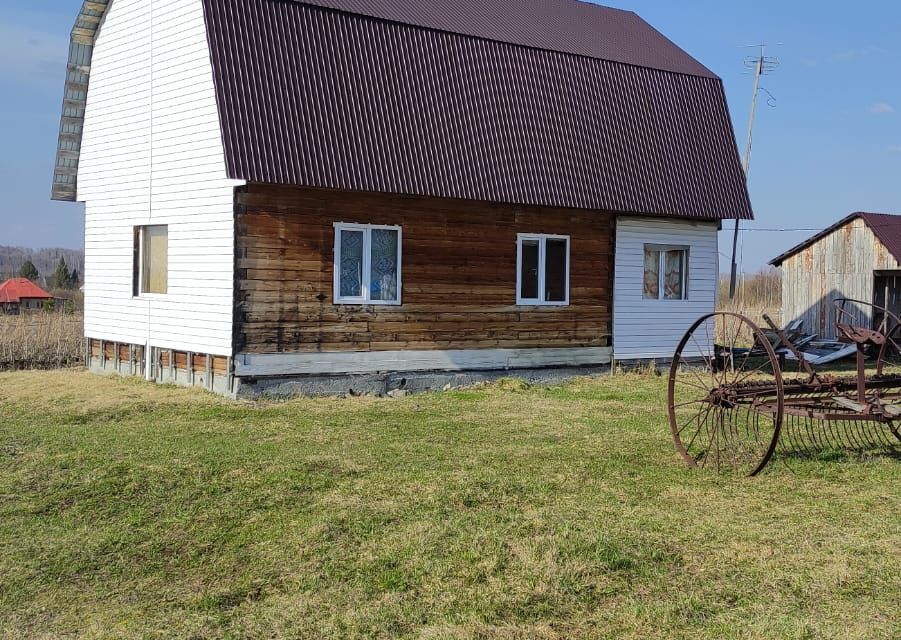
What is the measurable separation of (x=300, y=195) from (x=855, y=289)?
16688 mm

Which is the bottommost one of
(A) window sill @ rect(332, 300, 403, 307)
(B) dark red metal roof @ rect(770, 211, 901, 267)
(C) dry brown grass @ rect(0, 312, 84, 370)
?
(C) dry brown grass @ rect(0, 312, 84, 370)

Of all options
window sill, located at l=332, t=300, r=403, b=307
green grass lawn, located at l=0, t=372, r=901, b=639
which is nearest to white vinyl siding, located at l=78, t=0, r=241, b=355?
window sill, located at l=332, t=300, r=403, b=307

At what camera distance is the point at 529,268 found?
16656 millimetres

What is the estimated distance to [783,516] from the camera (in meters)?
7.75

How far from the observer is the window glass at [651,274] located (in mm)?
18320

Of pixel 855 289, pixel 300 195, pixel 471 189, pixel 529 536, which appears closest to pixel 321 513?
pixel 529 536

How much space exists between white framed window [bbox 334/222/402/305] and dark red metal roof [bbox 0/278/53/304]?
3252cm

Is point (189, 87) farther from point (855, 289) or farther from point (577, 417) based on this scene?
point (855, 289)

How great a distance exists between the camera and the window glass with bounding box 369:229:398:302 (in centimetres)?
1491

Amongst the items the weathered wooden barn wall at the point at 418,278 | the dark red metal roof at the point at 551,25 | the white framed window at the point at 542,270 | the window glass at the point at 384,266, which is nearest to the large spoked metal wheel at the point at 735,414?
the weathered wooden barn wall at the point at 418,278

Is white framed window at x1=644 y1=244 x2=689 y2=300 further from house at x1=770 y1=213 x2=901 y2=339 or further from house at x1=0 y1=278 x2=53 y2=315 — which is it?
house at x1=0 y1=278 x2=53 y2=315

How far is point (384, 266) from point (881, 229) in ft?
50.2

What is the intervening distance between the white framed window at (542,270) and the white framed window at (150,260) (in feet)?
18.9

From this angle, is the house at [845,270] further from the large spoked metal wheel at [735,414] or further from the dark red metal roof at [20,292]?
the dark red metal roof at [20,292]
